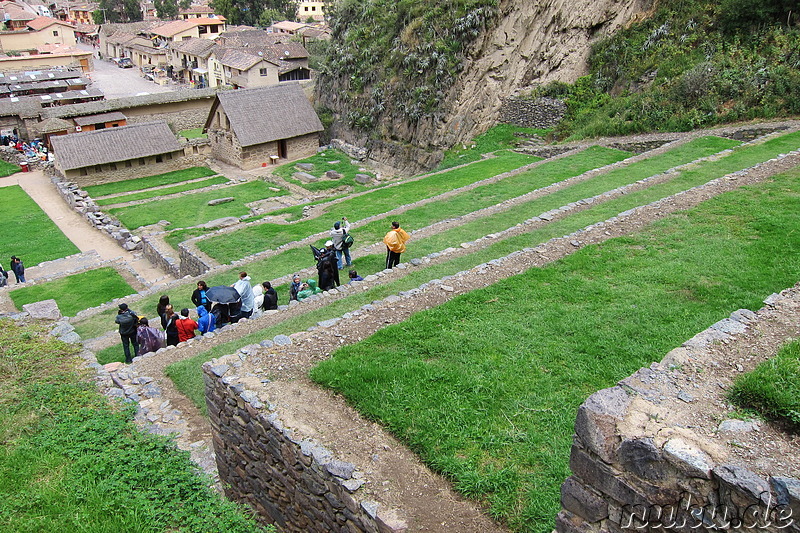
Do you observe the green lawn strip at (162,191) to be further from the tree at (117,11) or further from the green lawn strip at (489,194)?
the tree at (117,11)

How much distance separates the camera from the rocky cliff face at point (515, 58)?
32.6 m

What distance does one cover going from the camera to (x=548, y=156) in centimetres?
2764

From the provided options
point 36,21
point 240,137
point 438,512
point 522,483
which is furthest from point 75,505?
point 36,21

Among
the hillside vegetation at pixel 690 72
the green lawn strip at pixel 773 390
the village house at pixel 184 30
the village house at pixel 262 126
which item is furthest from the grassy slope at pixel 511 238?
the village house at pixel 184 30

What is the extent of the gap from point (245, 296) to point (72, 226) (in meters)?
19.7

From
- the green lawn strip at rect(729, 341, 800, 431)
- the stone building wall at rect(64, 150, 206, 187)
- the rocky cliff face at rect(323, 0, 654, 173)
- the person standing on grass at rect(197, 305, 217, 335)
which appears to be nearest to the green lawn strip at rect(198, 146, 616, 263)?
the person standing on grass at rect(197, 305, 217, 335)

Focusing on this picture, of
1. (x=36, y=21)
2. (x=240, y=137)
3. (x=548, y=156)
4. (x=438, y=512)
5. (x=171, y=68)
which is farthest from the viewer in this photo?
(x=36, y=21)

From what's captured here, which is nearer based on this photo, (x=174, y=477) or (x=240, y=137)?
(x=174, y=477)

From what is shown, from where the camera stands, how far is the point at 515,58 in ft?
109

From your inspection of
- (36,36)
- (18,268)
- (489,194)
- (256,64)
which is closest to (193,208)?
(18,268)

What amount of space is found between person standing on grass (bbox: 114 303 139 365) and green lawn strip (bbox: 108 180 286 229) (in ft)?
48.6

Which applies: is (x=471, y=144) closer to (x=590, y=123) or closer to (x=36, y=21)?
(x=590, y=123)

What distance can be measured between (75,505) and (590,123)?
27.2 meters

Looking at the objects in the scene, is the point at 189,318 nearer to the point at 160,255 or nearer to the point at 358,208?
the point at 160,255
